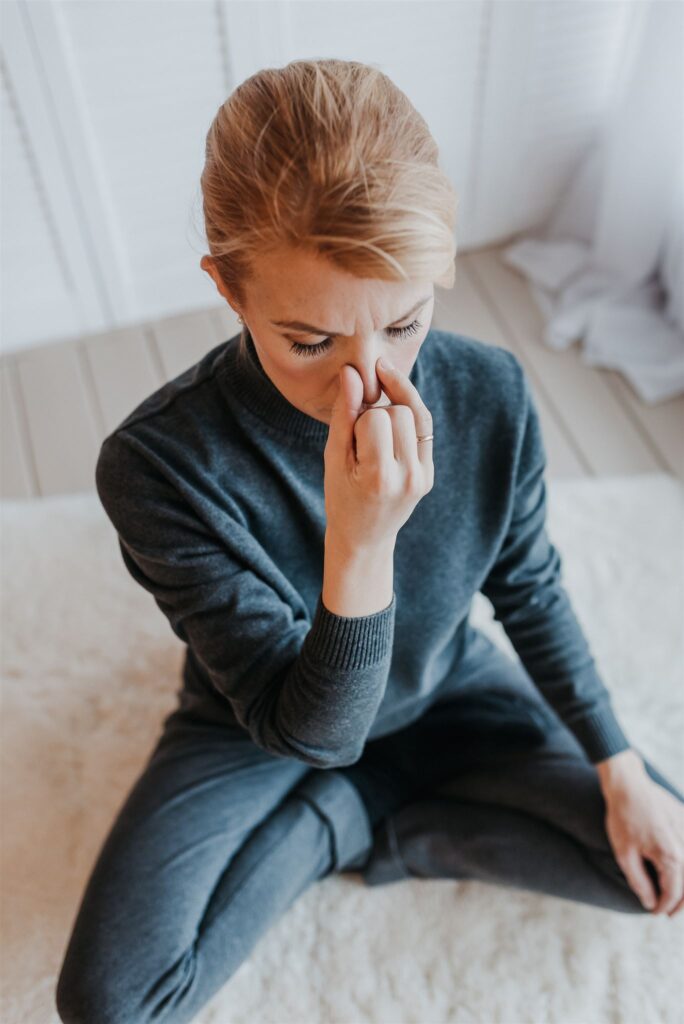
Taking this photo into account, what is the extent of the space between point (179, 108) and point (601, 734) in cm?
128

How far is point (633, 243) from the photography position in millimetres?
1935

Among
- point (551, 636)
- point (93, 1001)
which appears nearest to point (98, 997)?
point (93, 1001)

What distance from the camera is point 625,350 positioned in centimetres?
192

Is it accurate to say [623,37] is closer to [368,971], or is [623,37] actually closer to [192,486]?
[192,486]

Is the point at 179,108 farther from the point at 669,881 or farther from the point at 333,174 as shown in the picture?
the point at 669,881

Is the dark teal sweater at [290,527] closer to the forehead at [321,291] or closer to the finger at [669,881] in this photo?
the forehead at [321,291]

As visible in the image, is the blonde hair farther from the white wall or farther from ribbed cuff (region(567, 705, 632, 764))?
the white wall

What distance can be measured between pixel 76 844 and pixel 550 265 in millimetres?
1504

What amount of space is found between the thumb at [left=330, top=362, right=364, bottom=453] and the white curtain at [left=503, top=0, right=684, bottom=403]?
127 cm

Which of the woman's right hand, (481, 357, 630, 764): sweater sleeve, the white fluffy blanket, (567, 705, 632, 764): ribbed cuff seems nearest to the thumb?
the woman's right hand

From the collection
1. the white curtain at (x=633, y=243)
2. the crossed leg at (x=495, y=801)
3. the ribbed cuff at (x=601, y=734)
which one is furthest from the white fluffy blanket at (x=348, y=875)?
the white curtain at (x=633, y=243)

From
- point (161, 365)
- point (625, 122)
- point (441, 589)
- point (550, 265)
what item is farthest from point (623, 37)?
point (441, 589)

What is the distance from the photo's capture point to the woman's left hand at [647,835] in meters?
1.03

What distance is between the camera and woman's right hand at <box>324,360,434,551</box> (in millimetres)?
735
